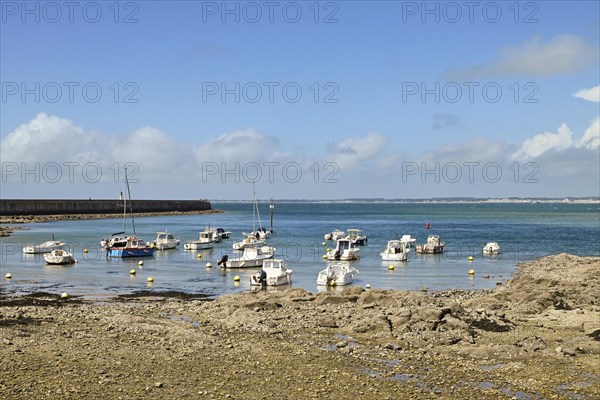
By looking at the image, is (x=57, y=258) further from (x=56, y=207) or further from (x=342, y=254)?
(x=56, y=207)

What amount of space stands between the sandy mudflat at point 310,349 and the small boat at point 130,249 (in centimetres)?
3446

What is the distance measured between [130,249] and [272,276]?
28.2 metres

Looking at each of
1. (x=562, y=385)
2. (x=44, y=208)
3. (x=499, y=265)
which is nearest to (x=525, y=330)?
(x=562, y=385)

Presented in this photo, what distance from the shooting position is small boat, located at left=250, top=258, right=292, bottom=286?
44.9 meters

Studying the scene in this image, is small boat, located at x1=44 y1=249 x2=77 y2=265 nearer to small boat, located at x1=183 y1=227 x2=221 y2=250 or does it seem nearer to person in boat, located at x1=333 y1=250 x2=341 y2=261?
small boat, located at x1=183 y1=227 x2=221 y2=250

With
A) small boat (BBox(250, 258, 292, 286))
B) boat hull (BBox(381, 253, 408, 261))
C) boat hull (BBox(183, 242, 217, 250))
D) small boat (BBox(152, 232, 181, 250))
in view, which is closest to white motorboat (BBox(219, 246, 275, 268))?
small boat (BBox(250, 258, 292, 286))

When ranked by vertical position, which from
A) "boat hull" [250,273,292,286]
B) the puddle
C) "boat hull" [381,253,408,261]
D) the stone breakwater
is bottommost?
"boat hull" [381,253,408,261]

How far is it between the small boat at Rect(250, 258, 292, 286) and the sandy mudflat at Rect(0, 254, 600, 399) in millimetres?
11138

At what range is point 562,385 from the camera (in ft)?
61.1

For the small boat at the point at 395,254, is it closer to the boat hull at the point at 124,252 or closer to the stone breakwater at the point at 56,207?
the boat hull at the point at 124,252

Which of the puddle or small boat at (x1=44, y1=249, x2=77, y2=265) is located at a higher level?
small boat at (x1=44, y1=249, x2=77, y2=265)

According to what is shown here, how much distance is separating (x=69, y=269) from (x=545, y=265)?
135 feet

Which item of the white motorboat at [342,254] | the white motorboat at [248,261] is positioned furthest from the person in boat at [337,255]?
the white motorboat at [248,261]

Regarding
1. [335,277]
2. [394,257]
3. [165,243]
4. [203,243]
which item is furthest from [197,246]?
[335,277]
